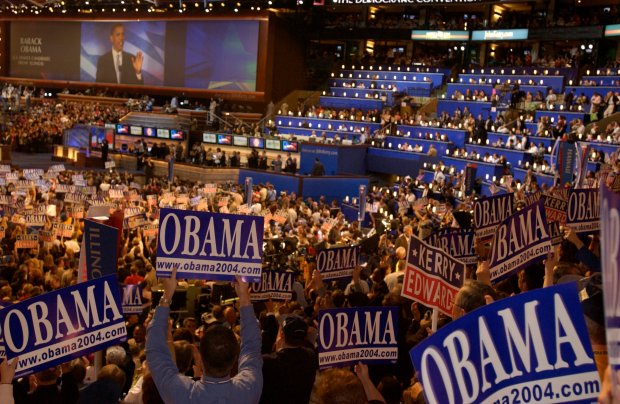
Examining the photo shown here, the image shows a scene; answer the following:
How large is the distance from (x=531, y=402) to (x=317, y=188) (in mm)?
23610

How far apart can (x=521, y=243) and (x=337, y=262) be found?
9.38ft

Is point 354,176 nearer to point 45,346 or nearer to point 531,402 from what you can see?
point 45,346

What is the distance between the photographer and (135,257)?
1154 cm

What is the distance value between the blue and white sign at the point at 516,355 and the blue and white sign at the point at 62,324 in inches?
121

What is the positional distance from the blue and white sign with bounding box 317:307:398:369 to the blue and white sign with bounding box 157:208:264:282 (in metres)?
0.69

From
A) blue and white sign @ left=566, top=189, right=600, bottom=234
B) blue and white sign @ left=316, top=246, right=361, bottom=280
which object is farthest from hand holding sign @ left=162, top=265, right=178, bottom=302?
blue and white sign @ left=566, top=189, right=600, bottom=234

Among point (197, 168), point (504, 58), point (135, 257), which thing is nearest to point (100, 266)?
point (135, 257)

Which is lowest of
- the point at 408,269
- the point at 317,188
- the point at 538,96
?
the point at 317,188

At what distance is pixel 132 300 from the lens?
7520 mm

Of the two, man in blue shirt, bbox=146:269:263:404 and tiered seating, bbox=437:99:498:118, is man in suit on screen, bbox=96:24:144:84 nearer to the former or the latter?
tiered seating, bbox=437:99:498:118

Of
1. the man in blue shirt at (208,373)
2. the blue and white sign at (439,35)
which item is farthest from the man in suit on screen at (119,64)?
the man in blue shirt at (208,373)

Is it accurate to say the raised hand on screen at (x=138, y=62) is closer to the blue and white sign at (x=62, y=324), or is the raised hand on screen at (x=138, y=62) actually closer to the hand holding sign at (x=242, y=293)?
the blue and white sign at (x=62, y=324)

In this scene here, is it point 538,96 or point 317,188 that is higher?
point 538,96

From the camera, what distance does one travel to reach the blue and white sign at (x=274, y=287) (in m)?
7.57
